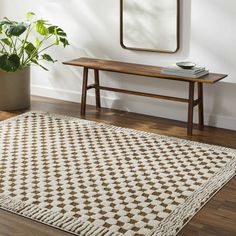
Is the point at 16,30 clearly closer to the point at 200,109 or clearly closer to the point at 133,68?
the point at 133,68

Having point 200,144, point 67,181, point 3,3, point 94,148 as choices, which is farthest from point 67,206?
point 3,3

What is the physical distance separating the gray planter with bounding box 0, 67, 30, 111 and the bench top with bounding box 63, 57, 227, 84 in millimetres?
520

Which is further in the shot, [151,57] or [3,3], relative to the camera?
[3,3]

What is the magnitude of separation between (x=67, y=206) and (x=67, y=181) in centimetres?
34

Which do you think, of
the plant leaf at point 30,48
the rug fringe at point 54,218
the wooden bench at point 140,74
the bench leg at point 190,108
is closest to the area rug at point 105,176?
the rug fringe at point 54,218

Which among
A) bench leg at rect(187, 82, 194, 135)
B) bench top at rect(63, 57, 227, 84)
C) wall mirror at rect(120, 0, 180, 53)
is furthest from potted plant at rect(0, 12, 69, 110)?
bench leg at rect(187, 82, 194, 135)

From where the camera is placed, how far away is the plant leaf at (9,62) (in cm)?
409

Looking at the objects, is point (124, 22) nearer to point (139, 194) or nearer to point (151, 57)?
point (151, 57)

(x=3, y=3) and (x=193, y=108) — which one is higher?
(x=3, y=3)

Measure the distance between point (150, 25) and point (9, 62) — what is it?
124 cm

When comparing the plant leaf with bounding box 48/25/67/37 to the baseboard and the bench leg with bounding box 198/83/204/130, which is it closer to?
the baseboard

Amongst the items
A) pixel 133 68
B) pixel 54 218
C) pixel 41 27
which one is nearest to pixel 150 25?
pixel 133 68

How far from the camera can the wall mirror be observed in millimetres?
3965

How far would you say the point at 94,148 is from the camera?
3475mm
